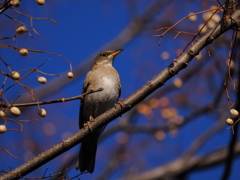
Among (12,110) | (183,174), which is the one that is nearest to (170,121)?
(183,174)

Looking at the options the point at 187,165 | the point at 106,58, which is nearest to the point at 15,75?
the point at 106,58

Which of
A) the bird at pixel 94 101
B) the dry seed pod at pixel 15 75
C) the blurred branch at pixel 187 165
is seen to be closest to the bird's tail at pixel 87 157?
the bird at pixel 94 101

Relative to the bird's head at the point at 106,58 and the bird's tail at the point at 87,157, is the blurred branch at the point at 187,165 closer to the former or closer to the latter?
the bird's tail at the point at 87,157

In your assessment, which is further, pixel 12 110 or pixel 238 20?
pixel 238 20

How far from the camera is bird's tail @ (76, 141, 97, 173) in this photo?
534cm

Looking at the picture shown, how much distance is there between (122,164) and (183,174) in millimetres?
2444

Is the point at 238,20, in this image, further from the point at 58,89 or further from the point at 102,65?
the point at 58,89

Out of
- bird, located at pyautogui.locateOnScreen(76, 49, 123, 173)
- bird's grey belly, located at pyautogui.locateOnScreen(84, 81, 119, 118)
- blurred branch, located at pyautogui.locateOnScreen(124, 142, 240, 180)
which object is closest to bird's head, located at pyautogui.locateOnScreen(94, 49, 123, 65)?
bird, located at pyautogui.locateOnScreen(76, 49, 123, 173)

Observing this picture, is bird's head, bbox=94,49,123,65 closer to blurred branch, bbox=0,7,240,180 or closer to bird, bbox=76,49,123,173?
bird, bbox=76,49,123,173

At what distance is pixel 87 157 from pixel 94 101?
905mm

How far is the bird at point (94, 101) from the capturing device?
5391 mm

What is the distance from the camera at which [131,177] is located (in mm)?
7906

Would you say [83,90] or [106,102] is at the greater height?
[83,90]

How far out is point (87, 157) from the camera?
5.48 metres
